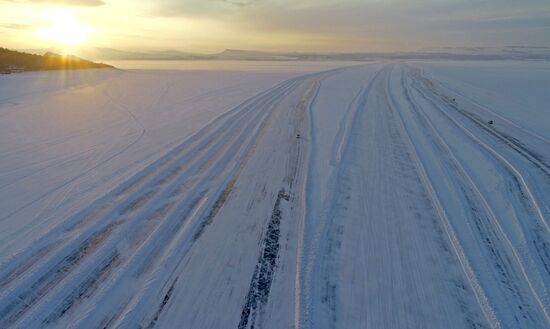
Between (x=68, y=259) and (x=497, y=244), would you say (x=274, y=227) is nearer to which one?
(x=68, y=259)

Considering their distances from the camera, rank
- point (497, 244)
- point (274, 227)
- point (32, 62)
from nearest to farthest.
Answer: point (497, 244), point (274, 227), point (32, 62)

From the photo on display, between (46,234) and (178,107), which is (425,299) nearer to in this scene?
(46,234)

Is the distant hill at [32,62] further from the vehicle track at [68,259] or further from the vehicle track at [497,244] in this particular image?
the vehicle track at [497,244]

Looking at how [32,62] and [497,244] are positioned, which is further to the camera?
[32,62]

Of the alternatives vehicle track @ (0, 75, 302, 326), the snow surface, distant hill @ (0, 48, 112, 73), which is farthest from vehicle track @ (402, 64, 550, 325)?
distant hill @ (0, 48, 112, 73)

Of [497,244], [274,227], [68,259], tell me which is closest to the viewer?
[68,259]

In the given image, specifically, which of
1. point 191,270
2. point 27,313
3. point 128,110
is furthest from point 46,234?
point 128,110

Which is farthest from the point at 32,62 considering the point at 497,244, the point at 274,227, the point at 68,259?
the point at 497,244
